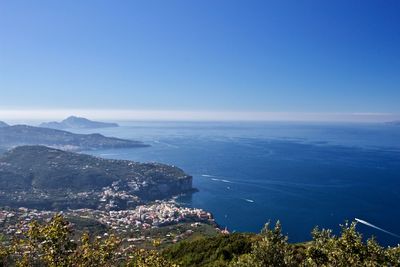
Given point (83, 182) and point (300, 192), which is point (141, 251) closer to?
point (300, 192)


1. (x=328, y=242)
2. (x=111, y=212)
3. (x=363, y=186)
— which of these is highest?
(x=328, y=242)

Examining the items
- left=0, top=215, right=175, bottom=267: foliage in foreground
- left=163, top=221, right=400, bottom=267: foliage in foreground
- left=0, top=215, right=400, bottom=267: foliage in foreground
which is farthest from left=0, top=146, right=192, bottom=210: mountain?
left=0, top=215, right=175, bottom=267: foliage in foreground

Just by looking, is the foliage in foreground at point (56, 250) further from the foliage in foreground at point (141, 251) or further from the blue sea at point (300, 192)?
the blue sea at point (300, 192)

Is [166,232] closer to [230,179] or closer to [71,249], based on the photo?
[230,179]

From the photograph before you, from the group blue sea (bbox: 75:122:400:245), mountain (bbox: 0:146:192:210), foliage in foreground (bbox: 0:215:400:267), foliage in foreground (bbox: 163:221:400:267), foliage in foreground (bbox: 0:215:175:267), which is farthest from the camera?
mountain (bbox: 0:146:192:210)

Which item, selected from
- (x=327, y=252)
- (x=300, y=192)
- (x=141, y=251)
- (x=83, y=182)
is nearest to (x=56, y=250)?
(x=141, y=251)

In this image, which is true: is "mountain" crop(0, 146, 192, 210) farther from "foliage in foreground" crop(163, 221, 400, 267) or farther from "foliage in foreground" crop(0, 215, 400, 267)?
"foliage in foreground" crop(0, 215, 400, 267)

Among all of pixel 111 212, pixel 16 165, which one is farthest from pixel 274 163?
pixel 16 165

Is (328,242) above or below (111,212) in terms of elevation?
above

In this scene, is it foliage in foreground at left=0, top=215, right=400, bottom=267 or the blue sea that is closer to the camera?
foliage in foreground at left=0, top=215, right=400, bottom=267
